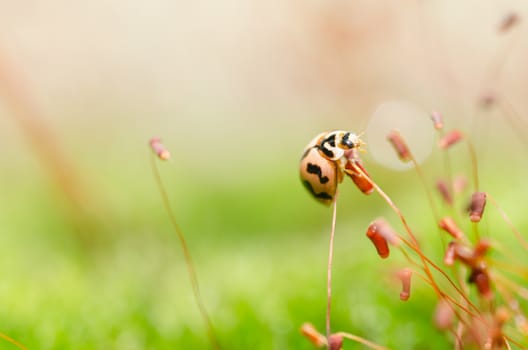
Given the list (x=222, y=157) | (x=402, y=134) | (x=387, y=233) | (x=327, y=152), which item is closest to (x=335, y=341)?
(x=387, y=233)

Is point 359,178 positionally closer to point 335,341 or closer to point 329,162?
point 329,162

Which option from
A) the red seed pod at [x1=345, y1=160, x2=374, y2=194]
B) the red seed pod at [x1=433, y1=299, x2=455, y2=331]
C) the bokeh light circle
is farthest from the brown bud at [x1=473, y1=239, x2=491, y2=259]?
the bokeh light circle

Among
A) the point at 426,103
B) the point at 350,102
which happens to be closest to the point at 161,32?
the point at 350,102

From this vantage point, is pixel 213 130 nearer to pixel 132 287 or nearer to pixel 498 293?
pixel 132 287

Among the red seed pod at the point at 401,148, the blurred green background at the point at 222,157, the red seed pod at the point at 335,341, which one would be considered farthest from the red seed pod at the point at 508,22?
the red seed pod at the point at 335,341

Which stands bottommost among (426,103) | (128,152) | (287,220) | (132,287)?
(426,103)

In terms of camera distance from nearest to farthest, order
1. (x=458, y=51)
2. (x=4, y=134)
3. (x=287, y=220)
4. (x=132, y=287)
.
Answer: (x=132, y=287) → (x=287, y=220) → (x=4, y=134) → (x=458, y=51)

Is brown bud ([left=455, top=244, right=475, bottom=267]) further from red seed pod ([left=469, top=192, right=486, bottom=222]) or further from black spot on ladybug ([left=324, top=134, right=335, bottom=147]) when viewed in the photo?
black spot on ladybug ([left=324, top=134, right=335, bottom=147])
